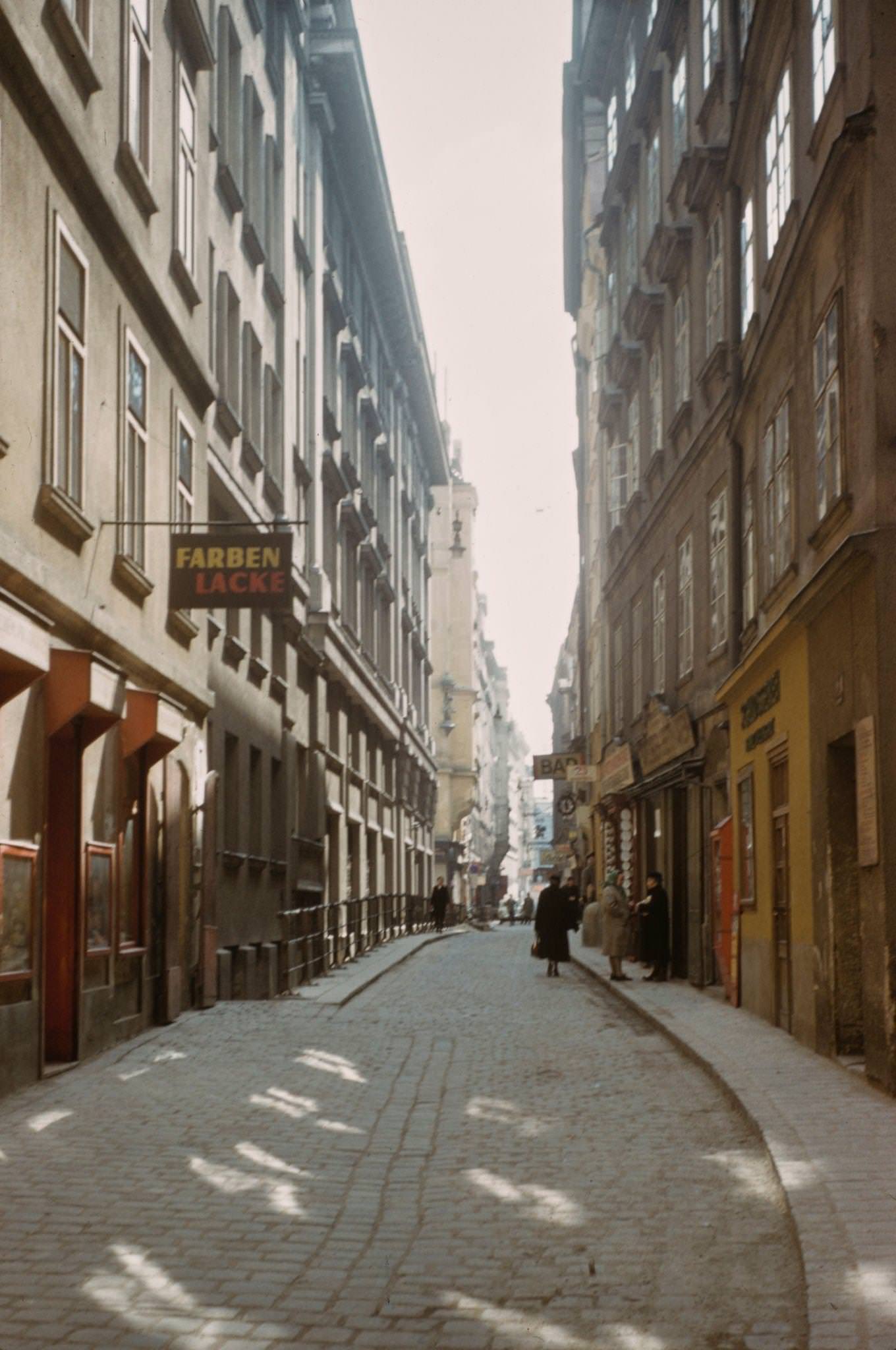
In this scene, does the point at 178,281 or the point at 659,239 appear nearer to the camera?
the point at 178,281

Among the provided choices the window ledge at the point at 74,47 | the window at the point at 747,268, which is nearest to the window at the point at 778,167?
the window at the point at 747,268

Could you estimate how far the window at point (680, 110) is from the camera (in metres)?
26.5

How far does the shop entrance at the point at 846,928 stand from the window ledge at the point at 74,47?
794 cm

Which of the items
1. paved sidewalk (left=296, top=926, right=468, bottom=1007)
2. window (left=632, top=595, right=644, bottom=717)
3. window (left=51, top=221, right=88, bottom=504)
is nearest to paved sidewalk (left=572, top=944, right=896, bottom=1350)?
paved sidewalk (left=296, top=926, right=468, bottom=1007)

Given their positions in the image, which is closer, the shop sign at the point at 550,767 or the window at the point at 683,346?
the window at the point at 683,346

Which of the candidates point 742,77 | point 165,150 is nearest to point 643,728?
point 742,77

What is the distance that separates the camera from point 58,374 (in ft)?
47.0

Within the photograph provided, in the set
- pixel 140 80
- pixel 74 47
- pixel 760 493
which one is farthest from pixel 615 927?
pixel 74 47

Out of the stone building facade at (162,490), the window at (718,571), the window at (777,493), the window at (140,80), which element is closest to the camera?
the stone building facade at (162,490)

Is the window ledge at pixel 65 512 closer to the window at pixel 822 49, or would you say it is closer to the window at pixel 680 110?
the window at pixel 822 49

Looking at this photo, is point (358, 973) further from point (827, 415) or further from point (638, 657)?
point (827, 415)

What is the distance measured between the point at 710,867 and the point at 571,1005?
2910 mm

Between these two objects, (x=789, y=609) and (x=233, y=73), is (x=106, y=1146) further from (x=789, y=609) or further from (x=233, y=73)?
(x=233, y=73)

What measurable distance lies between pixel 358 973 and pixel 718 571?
8649mm
